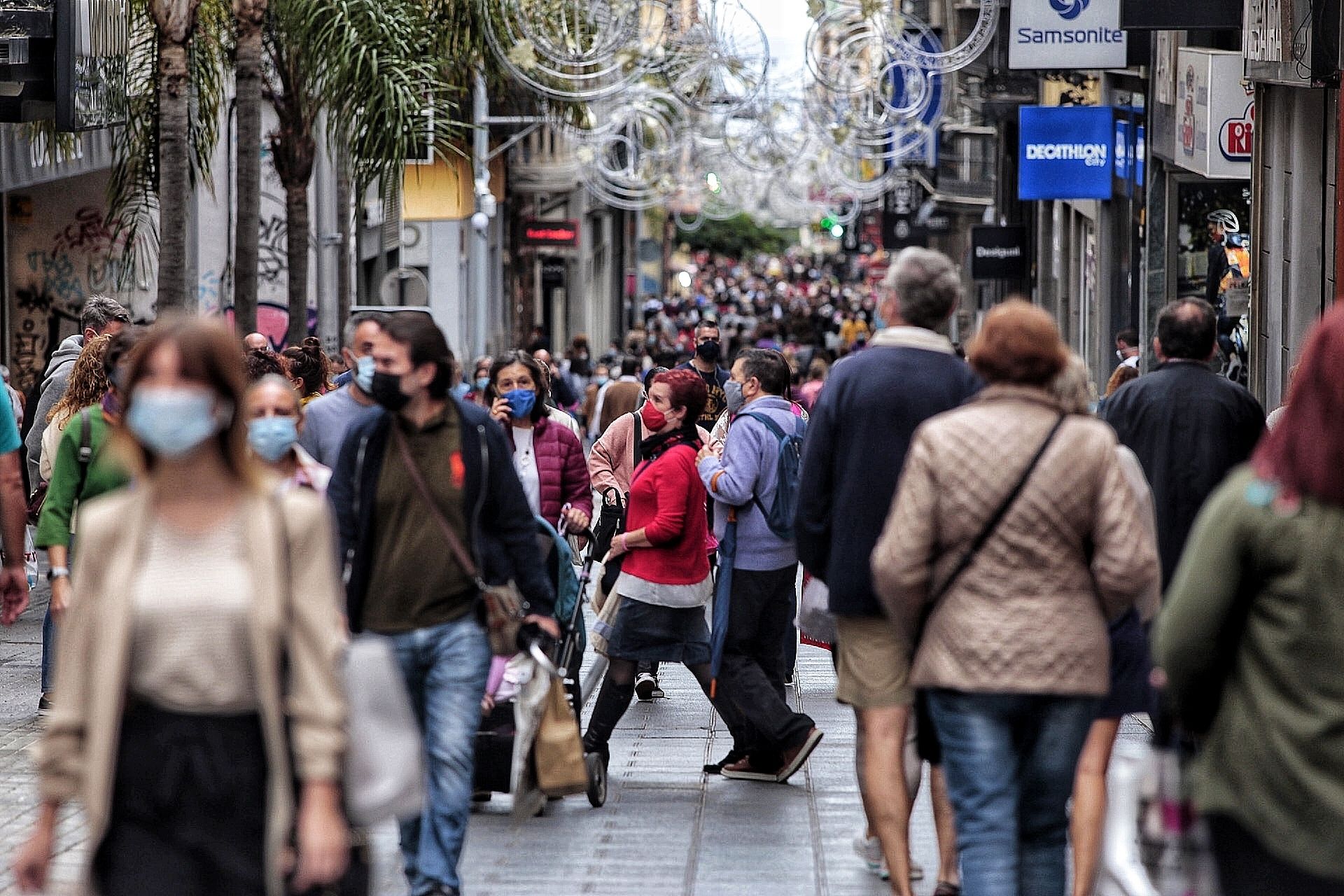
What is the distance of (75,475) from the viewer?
26.8 feet

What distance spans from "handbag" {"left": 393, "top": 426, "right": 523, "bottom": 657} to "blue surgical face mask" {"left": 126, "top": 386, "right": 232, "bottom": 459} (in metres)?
2.05

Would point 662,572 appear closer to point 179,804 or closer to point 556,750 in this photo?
point 556,750

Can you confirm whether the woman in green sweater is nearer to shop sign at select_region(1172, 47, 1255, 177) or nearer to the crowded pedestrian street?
the crowded pedestrian street

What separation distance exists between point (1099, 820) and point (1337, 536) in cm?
266

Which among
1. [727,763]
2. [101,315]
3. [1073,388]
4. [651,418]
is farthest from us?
[101,315]

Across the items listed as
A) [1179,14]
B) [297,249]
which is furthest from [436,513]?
[297,249]

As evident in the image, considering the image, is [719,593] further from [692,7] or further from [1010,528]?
[692,7]

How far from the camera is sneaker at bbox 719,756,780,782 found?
330 inches

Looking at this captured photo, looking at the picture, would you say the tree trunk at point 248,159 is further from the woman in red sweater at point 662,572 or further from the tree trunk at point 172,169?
the woman in red sweater at point 662,572

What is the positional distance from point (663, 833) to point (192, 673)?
12.7 feet

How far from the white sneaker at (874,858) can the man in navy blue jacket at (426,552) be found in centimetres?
158

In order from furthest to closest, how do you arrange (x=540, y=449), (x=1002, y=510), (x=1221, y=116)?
(x=1221, y=116)
(x=540, y=449)
(x=1002, y=510)

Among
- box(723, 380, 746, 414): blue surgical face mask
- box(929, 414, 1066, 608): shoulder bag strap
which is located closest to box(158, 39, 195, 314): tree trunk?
box(723, 380, 746, 414): blue surgical face mask

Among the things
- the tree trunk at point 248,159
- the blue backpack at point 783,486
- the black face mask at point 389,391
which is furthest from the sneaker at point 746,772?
the tree trunk at point 248,159
